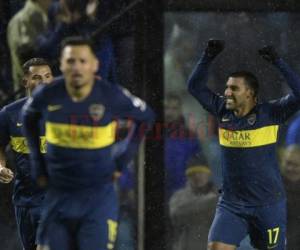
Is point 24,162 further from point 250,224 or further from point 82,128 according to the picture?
point 250,224

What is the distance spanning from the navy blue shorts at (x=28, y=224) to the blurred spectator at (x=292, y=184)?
2.56m

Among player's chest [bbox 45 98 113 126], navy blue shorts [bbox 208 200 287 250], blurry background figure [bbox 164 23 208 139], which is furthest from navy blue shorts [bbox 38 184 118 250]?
blurry background figure [bbox 164 23 208 139]

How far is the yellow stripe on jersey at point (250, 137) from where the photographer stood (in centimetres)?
739

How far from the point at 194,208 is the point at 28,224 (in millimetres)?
2017

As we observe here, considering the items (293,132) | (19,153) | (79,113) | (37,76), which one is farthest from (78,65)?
(293,132)

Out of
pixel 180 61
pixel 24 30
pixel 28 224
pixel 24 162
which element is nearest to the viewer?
pixel 24 162

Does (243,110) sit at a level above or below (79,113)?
below

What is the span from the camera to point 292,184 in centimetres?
915

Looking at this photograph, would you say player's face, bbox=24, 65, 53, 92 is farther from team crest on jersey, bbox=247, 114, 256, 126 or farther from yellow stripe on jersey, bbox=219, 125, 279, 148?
team crest on jersey, bbox=247, 114, 256, 126

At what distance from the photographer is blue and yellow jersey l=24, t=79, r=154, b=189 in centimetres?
623

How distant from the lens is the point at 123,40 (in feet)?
29.8

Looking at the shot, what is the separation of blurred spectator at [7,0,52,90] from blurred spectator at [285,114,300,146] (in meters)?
2.38

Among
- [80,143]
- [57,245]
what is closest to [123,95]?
[80,143]

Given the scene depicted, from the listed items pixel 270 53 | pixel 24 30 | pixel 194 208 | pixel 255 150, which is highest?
pixel 24 30
